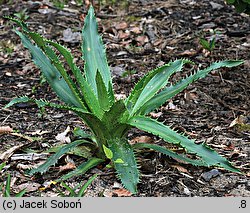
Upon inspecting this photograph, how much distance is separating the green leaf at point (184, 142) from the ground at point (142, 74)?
0.59 feet

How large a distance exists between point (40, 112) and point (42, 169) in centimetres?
108

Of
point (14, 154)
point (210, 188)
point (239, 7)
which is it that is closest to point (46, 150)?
point (14, 154)

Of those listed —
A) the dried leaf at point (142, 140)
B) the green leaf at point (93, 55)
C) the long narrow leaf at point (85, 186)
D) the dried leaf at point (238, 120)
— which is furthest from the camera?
the dried leaf at point (238, 120)

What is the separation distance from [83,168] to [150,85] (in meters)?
0.63

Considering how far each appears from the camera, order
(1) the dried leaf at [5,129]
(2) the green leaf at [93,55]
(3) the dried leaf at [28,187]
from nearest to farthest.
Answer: (3) the dried leaf at [28,187] < (2) the green leaf at [93,55] < (1) the dried leaf at [5,129]

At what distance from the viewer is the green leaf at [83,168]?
2.81 m

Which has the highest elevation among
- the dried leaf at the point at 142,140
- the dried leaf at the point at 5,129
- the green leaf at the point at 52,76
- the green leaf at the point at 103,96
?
the green leaf at the point at 52,76

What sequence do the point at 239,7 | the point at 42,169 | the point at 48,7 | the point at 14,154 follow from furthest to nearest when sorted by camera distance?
the point at 48,7
the point at 239,7
the point at 14,154
the point at 42,169

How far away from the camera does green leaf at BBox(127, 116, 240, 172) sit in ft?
8.96

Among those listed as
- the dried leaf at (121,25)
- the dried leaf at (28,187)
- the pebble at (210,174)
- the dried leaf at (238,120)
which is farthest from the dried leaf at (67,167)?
the dried leaf at (121,25)

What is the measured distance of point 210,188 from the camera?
2.85 metres

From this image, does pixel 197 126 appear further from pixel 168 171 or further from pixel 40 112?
pixel 40 112

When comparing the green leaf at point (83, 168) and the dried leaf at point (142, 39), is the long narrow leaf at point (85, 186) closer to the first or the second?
the green leaf at point (83, 168)
